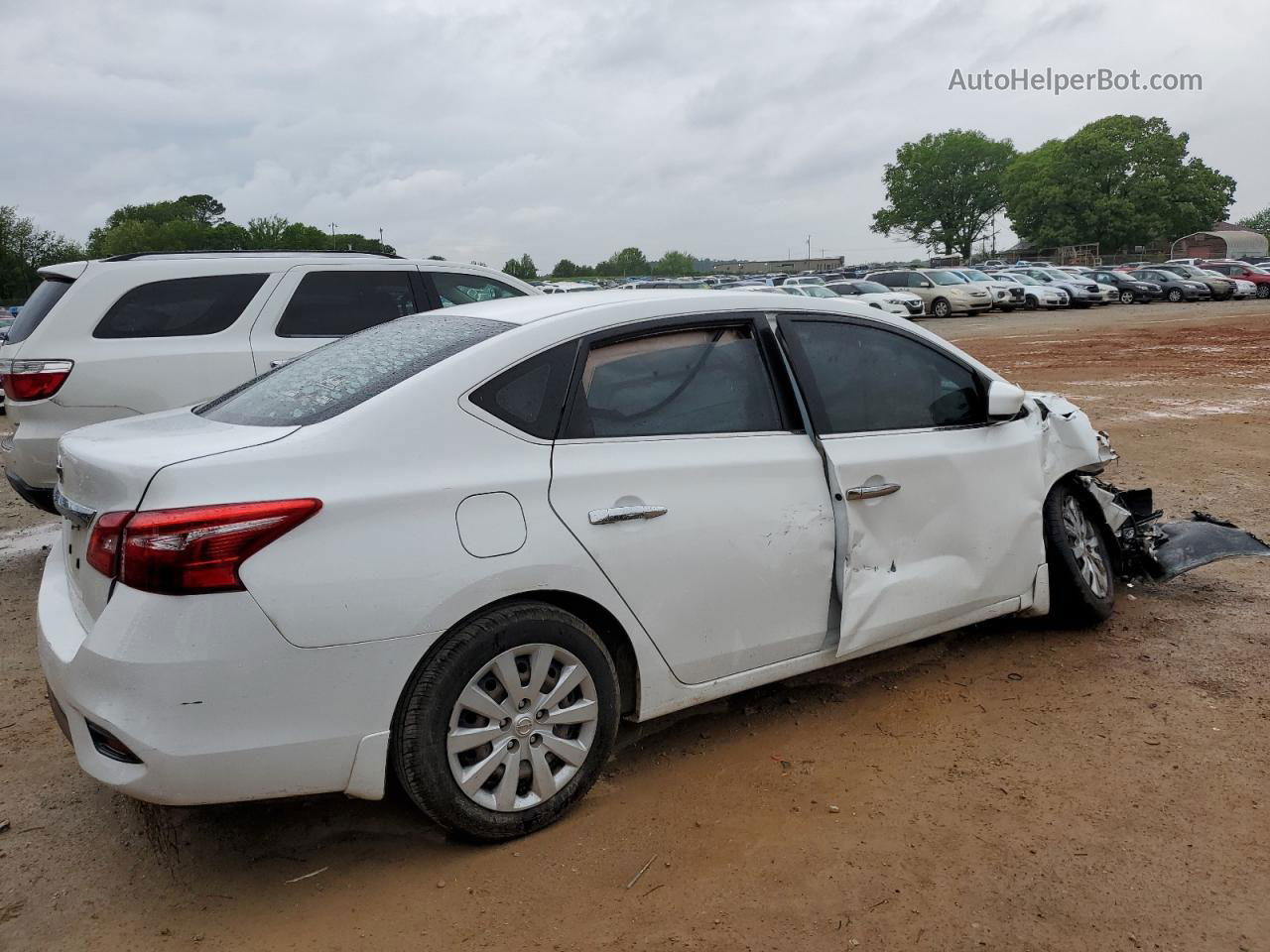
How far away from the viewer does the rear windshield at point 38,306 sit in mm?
6039

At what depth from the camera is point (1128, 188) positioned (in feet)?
270

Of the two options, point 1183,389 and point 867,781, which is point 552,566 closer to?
point 867,781

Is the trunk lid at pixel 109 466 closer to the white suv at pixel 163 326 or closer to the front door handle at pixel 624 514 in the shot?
the front door handle at pixel 624 514

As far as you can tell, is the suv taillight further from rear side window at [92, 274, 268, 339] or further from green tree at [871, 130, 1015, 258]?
green tree at [871, 130, 1015, 258]

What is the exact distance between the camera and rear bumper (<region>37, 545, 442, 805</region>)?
2.54 metres

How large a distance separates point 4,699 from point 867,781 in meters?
3.46

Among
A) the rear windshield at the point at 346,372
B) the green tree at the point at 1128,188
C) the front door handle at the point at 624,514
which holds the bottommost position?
the front door handle at the point at 624,514

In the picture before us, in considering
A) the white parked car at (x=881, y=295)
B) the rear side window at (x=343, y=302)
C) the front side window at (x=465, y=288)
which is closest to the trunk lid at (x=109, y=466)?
the rear side window at (x=343, y=302)

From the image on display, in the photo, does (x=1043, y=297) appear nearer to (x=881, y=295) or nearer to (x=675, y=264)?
(x=881, y=295)

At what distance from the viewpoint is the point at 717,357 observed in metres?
3.61

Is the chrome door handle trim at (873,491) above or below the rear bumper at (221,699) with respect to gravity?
above

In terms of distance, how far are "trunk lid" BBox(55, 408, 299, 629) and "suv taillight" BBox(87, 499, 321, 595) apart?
96mm

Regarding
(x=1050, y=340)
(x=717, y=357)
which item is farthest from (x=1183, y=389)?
(x=717, y=357)

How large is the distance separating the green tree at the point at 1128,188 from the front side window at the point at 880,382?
8743 cm
